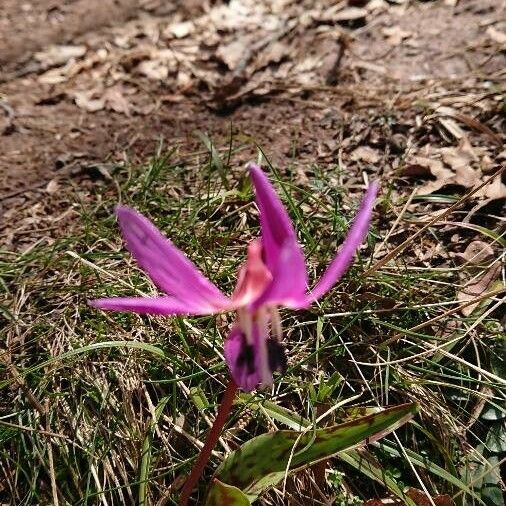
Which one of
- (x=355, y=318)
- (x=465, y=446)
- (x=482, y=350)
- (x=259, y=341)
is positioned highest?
(x=259, y=341)

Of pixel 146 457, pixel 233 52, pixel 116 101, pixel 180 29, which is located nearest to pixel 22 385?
pixel 146 457

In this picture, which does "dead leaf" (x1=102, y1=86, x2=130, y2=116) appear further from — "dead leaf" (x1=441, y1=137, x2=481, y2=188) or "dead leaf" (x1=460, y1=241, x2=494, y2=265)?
"dead leaf" (x1=460, y1=241, x2=494, y2=265)

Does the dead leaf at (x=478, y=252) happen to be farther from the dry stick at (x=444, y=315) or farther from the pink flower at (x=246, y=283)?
the pink flower at (x=246, y=283)

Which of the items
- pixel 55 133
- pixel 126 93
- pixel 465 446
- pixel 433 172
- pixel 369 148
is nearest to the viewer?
pixel 465 446

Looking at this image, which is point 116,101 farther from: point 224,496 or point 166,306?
point 166,306

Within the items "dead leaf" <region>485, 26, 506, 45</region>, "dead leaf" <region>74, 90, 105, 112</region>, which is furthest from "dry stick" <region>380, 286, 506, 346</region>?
"dead leaf" <region>74, 90, 105, 112</region>

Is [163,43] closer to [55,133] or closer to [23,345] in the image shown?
[55,133]

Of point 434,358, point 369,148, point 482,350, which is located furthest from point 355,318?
point 369,148
